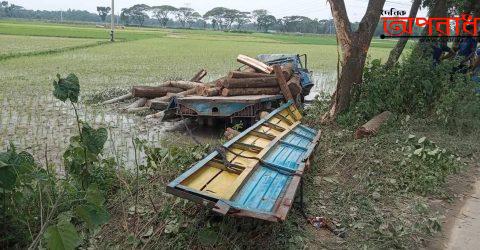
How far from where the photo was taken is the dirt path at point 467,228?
3863mm

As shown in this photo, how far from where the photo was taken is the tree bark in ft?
26.3

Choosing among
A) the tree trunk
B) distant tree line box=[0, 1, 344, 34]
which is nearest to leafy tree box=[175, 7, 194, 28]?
distant tree line box=[0, 1, 344, 34]

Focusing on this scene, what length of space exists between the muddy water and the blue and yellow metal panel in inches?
77.9

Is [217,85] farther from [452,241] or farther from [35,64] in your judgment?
[35,64]

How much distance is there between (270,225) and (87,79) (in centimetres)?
1203

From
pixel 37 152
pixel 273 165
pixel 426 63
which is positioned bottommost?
pixel 37 152

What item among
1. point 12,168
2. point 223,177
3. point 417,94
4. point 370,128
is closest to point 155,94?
point 370,128

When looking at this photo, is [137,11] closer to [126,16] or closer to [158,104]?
[126,16]

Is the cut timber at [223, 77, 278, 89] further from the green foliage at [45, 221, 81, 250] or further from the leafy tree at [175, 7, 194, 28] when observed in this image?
the leafy tree at [175, 7, 194, 28]

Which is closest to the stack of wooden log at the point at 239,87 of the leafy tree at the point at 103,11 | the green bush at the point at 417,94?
the green bush at the point at 417,94

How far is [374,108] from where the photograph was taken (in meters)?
8.03

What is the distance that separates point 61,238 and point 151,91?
8.82 m

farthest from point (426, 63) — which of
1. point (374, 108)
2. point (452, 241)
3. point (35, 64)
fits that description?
point (35, 64)

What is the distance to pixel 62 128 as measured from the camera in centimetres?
786
